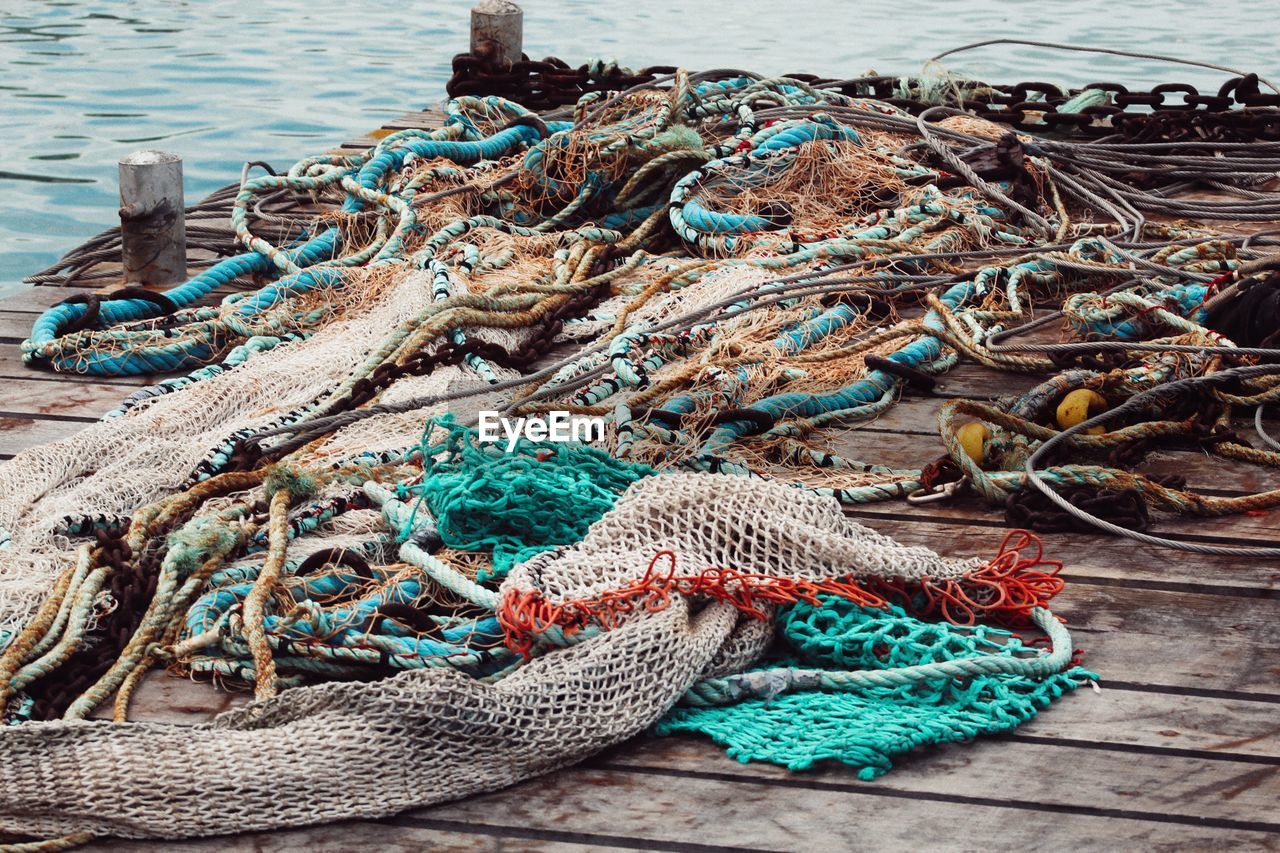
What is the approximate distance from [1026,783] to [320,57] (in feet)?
43.7

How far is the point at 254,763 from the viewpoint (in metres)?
2.19

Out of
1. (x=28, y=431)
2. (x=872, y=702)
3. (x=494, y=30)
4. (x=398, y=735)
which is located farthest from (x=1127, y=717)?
(x=494, y=30)

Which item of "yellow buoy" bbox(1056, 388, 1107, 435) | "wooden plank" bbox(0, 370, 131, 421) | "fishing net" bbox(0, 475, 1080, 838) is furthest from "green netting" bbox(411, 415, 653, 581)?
"wooden plank" bbox(0, 370, 131, 421)

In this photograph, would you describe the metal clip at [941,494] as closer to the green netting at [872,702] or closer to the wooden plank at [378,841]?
the green netting at [872,702]

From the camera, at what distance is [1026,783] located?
90.1 inches

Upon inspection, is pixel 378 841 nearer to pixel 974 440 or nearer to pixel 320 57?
pixel 974 440

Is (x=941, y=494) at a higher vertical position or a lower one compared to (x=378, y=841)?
higher

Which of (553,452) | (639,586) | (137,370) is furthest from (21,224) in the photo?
(639,586)

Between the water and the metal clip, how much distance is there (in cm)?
593

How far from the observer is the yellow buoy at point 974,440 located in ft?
11.2

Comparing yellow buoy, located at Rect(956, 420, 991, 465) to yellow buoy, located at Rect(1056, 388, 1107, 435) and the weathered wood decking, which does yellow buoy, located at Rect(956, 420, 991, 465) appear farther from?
the weathered wood decking

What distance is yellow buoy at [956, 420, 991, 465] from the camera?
3406mm

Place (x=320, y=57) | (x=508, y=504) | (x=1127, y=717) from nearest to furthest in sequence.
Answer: (x=1127, y=717)
(x=508, y=504)
(x=320, y=57)

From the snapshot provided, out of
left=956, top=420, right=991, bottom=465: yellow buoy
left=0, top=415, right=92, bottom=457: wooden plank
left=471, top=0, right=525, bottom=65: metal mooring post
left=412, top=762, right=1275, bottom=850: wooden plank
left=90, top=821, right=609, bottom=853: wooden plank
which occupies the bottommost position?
left=90, top=821, right=609, bottom=853: wooden plank
